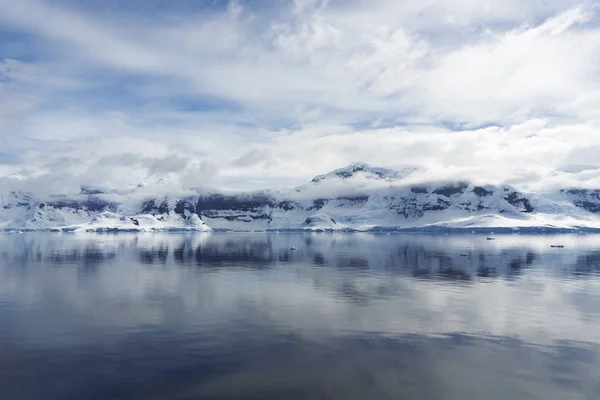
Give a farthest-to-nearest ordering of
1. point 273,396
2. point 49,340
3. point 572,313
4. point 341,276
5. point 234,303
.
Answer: point 341,276 → point 234,303 → point 572,313 → point 49,340 → point 273,396

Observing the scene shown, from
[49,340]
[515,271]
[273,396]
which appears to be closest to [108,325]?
[49,340]

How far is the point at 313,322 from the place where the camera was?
172 ft

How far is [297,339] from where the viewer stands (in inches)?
1780

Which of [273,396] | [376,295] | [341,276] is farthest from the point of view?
[341,276]

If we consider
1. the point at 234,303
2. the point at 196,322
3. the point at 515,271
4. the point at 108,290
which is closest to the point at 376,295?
the point at 234,303

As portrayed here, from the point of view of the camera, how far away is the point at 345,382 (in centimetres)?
3406

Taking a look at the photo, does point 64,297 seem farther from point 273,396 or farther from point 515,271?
point 515,271

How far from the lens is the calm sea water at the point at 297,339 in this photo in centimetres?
3309

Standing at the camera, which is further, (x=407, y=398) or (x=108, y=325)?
(x=108, y=325)

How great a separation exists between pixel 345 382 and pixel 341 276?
61.7 m

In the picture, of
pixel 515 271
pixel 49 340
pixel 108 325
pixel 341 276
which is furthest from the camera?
pixel 515 271

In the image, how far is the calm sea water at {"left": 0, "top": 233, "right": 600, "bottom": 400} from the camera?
109 ft

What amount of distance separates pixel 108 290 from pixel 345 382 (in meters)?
52.6

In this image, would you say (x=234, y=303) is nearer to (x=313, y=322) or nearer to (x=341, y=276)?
(x=313, y=322)
